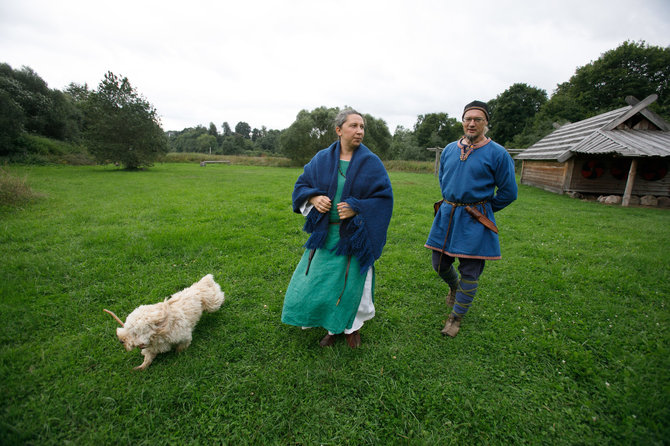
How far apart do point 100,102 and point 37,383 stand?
80.2ft

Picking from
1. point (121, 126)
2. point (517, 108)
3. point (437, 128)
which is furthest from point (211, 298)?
point (437, 128)

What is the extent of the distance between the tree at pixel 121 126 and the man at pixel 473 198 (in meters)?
24.3

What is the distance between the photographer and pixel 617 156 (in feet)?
36.3

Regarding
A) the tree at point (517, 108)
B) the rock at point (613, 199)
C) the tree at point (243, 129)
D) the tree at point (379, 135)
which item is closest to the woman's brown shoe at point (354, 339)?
the rock at point (613, 199)

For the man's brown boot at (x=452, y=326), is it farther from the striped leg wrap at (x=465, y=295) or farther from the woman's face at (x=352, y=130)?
the woman's face at (x=352, y=130)

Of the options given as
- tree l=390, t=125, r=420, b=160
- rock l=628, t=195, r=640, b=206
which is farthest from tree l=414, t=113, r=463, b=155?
rock l=628, t=195, r=640, b=206

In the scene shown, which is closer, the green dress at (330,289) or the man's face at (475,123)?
the green dress at (330,289)

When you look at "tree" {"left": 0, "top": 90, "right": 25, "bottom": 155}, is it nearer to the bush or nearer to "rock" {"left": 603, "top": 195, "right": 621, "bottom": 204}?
the bush

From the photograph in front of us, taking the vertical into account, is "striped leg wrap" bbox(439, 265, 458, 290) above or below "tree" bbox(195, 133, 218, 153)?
below

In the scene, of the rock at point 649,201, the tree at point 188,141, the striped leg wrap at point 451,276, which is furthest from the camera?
the tree at point 188,141

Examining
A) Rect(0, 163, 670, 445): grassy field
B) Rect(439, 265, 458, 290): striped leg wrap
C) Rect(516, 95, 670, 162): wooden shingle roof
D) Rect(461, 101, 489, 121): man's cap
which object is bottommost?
Rect(0, 163, 670, 445): grassy field

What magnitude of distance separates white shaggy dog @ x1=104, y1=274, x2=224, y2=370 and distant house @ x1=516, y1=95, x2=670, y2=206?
14.7 metres

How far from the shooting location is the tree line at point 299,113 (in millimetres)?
19672

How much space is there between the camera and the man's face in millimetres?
2822
